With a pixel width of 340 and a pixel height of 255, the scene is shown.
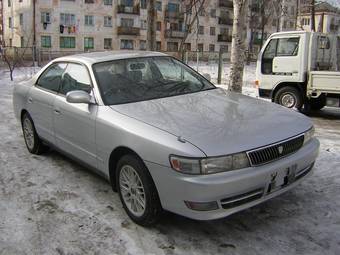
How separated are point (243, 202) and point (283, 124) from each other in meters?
0.94

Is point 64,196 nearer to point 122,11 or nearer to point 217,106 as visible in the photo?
point 217,106

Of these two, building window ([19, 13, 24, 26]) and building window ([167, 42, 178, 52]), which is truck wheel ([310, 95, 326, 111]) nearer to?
building window ([19, 13, 24, 26])

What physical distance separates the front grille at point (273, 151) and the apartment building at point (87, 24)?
131 feet

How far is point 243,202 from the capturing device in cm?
344

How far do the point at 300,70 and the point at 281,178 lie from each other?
6862 millimetres

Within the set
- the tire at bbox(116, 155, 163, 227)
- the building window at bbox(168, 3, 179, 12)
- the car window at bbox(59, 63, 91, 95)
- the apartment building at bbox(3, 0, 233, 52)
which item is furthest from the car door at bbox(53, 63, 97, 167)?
the building window at bbox(168, 3, 179, 12)

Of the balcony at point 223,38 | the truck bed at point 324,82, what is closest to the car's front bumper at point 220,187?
the truck bed at point 324,82

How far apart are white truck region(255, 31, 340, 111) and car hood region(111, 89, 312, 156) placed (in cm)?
534

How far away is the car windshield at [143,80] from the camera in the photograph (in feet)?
14.7

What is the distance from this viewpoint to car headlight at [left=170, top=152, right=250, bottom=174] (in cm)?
Result: 325

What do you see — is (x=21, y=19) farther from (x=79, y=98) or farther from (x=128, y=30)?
(x=79, y=98)

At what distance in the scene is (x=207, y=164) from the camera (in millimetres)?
3258

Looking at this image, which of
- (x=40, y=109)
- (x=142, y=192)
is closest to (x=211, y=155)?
(x=142, y=192)

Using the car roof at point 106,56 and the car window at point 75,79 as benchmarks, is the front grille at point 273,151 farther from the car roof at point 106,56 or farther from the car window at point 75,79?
the car roof at point 106,56
